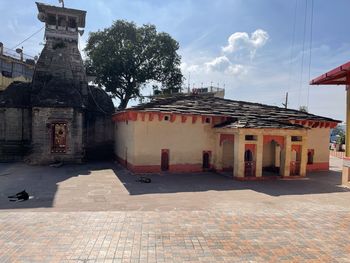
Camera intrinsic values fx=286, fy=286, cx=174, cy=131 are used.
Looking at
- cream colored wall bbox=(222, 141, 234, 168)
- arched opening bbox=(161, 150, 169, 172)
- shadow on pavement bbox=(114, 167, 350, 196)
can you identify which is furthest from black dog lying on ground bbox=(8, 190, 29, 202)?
cream colored wall bbox=(222, 141, 234, 168)

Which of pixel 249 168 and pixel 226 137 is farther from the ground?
pixel 226 137

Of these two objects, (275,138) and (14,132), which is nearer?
(275,138)

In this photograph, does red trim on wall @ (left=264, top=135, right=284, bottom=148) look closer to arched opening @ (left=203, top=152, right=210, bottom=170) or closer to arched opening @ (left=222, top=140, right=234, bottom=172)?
arched opening @ (left=222, top=140, right=234, bottom=172)

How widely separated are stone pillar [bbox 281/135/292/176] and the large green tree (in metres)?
23.9

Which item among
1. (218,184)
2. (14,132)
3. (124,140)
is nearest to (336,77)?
(218,184)

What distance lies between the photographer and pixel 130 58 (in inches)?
1369

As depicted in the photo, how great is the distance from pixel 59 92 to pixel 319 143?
18983mm

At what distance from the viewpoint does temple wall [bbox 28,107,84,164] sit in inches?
782

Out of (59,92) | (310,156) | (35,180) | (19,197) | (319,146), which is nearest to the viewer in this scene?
(19,197)

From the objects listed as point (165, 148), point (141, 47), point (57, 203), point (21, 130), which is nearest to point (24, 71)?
point (141, 47)

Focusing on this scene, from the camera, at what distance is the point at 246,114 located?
731 inches

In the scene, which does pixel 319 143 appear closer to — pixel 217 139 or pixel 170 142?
pixel 217 139

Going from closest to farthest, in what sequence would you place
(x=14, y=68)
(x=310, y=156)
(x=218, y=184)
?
1. (x=218, y=184)
2. (x=310, y=156)
3. (x=14, y=68)

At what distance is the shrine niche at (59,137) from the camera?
20350 millimetres
